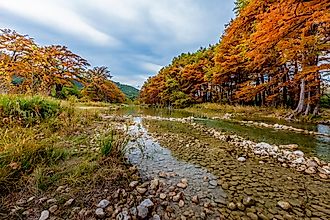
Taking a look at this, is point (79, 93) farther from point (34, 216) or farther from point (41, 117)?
point (34, 216)

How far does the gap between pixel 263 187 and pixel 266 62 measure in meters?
15.8

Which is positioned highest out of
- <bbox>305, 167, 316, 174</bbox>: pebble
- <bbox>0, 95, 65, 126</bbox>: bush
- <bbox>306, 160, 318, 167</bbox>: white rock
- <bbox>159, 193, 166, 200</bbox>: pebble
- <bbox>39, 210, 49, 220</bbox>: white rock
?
<bbox>0, 95, 65, 126</bbox>: bush

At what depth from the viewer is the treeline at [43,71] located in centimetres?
1014

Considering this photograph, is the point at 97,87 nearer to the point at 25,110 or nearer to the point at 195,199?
the point at 25,110

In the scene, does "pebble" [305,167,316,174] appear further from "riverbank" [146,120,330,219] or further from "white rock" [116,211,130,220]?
"white rock" [116,211,130,220]

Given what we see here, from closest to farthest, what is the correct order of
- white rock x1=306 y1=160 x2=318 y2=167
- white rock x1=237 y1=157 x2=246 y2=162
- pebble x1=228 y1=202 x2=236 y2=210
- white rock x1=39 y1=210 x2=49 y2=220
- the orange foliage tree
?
white rock x1=39 y1=210 x2=49 y2=220
pebble x1=228 y1=202 x2=236 y2=210
white rock x1=306 y1=160 x2=318 y2=167
white rock x1=237 y1=157 x2=246 y2=162
the orange foliage tree

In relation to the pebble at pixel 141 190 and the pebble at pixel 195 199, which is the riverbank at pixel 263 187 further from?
the pebble at pixel 141 190

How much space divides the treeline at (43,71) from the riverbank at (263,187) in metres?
6.82

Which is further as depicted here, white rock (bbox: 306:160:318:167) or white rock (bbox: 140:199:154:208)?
white rock (bbox: 306:160:318:167)

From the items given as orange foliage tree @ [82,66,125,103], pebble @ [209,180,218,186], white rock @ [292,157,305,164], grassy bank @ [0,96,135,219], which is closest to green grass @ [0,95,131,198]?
grassy bank @ [0,96,135,219]

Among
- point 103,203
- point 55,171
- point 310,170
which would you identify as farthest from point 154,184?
point 310,170

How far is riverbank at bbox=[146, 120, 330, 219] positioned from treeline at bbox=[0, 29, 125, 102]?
6816 mm

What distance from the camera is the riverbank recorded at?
85.1 inches

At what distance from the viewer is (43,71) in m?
17.1
